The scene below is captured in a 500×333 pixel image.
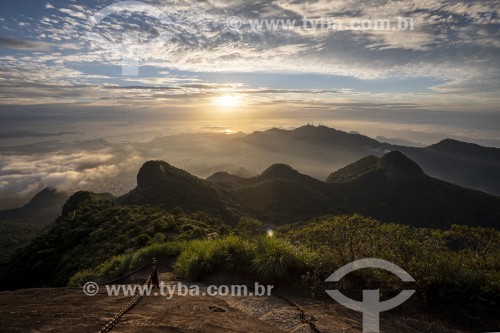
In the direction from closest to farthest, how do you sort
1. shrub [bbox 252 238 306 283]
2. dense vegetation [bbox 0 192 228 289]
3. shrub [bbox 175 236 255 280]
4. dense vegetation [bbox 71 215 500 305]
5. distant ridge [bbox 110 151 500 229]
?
dense vegetation [bbox 71 215 500 305], shrub [bbox 252 238 306 283], shrub [bbox 175 236 255 280], dense vegetation [bbox 0 192 228 289], distant ridge [bbox 110 151 500 229]

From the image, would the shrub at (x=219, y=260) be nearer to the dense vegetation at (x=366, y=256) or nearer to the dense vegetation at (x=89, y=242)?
the dense vegetation at (x=366, y=256)

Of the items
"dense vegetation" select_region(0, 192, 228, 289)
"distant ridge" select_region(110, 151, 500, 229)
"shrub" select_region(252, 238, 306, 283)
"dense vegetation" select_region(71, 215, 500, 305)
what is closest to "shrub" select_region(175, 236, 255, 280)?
"dense vegetation" select_region(71, 215, 500, 305)

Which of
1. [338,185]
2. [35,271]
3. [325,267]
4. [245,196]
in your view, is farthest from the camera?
[338,185]

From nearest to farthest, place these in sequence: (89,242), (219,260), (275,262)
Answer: (275,262)
(219,260)
(89,242)

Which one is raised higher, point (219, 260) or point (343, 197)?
point (219, 260)

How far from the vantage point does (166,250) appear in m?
12.7

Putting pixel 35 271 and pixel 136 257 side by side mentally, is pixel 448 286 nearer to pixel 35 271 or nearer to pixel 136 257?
pixel 136 257

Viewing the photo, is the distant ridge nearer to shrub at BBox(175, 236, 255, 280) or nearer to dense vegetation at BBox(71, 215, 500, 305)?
shrub at BBox(175, 236, 255, 280)

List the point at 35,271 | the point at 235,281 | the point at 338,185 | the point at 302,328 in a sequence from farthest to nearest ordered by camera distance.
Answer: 1. the point at 338,185
2. the point at 35,271
3. the point at 235,281
4. the point at 302,328

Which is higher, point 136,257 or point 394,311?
point 394,311

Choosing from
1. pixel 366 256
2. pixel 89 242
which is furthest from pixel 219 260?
pixel 89 242

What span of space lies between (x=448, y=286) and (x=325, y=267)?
2.90 m

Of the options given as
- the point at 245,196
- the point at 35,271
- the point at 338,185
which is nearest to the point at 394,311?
the point at 35,271

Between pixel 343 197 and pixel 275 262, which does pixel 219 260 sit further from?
pixel 343 197
